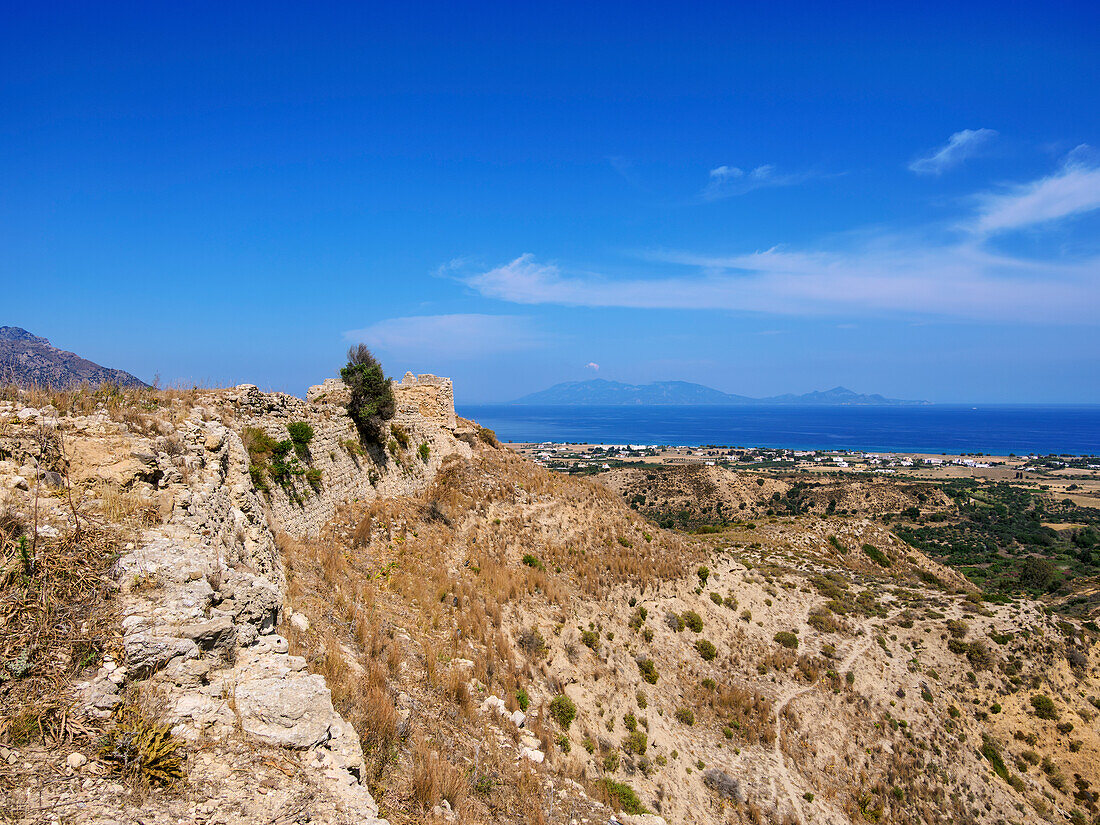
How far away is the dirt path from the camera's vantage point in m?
15.9

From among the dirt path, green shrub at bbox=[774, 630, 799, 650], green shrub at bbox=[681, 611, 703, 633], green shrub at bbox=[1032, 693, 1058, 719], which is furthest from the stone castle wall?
green shrub at bbox=[1032, 693, 1058, 719]

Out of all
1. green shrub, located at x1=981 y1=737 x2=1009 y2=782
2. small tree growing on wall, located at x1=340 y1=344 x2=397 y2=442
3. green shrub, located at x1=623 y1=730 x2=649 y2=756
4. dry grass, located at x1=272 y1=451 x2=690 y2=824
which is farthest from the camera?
green shrub, located at x1=981 y1=737 x2=1009 y2=782

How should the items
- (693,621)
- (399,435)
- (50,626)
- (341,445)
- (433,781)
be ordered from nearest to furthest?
(50,626) < (433,781) < (341,445) < (399,435) < (693,621)

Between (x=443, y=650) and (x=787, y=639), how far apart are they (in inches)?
699

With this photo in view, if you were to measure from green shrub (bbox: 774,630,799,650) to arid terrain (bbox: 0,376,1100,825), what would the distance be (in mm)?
263

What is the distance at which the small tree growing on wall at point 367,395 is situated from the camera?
1820 cm

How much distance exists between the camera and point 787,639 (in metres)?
22.7

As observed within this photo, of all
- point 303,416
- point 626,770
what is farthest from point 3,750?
point 626,770

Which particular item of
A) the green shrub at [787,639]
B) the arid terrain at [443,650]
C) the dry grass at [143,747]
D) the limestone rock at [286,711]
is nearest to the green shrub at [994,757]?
the arid terrain at [443,650]

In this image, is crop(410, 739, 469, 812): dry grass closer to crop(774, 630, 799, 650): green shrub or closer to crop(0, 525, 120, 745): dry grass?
crop(0, 525, 120, 745): dry grass

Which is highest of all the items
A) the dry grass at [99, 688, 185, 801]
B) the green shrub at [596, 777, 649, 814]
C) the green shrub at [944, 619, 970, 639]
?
the dry grass at [99, 688, 185, 801]

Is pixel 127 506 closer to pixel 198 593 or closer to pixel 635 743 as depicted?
pixel 198 593

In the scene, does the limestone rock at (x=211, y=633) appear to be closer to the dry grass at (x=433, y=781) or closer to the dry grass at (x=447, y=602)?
the dry grass at (x=447, y=602)

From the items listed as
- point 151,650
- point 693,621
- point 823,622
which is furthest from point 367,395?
point 823,622
